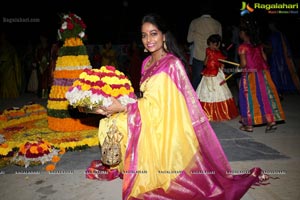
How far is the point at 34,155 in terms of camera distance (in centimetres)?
458

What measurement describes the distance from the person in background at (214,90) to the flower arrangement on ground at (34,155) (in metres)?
3.78

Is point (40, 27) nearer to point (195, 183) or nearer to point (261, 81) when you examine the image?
point (261, 81)

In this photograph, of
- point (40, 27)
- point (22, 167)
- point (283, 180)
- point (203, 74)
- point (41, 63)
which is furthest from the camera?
point (40, 27)

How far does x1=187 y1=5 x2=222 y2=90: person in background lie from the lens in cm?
765

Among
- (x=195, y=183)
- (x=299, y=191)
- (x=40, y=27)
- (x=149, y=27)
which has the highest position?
(x=40, y=27)

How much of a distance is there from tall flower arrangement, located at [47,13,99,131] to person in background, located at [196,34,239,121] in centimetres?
274

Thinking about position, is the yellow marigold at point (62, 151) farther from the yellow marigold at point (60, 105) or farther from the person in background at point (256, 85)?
the person in background at point (256, 85)

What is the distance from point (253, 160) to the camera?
456 cm

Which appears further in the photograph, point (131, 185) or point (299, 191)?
point (299, 191)

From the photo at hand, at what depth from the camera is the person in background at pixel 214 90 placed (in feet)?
23.6

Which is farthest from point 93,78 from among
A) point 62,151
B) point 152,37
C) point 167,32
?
point 62,151

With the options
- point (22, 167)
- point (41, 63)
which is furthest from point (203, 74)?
point (41, 63)

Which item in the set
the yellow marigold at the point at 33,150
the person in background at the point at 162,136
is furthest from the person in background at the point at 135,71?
the person in background at the point at 162,136

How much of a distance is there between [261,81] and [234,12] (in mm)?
18157
